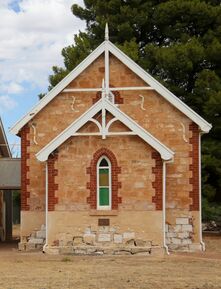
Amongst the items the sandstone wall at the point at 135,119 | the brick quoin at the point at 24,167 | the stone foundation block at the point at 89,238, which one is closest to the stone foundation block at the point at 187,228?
the sandstone wall at the point at 135,119

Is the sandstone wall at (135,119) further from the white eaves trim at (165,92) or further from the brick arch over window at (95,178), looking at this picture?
the brick arch over window at (95,178)

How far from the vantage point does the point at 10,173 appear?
1114 inches

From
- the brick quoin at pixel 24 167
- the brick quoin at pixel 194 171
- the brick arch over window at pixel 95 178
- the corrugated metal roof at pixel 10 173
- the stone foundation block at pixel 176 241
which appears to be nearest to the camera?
the brick arch over window at pixel 95 178

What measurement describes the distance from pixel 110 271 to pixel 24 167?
30.5 feet

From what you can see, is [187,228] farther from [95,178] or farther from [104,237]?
[95,178]

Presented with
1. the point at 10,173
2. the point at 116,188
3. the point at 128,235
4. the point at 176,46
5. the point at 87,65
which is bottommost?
the point at 128,235

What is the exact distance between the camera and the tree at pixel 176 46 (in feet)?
113

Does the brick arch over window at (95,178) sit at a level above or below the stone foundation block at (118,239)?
above

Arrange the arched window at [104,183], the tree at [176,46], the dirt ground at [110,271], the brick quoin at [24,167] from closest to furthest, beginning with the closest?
the dirt ground at [110,271], the arched window at [104,183], the brick quoin at [24,167], the tree at [176,46]

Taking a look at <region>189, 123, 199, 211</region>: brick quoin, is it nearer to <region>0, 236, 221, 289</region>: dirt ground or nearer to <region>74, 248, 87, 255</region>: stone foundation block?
<region>0, 236, 221, 289</region>: dirt ground

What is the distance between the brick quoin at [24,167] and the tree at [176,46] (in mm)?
11052

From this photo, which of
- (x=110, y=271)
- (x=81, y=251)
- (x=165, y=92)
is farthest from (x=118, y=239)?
(x=165, y=92)

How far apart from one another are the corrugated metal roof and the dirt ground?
17.3 feet

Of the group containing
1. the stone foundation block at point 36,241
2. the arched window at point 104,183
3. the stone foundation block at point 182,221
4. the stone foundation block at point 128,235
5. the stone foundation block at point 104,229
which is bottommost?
the stone foundation block at point 36,241
